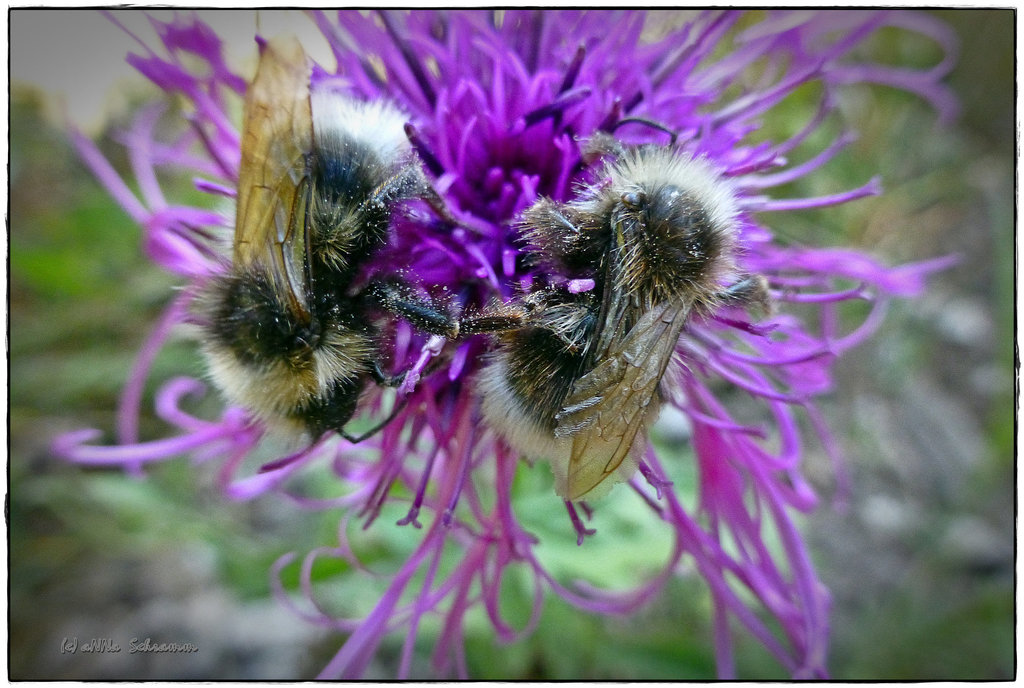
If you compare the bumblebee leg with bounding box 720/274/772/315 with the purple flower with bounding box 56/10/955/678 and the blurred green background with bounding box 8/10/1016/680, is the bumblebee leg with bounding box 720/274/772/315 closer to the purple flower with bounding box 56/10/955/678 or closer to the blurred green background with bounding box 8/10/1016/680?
the purple flower with bounding box 56/10/955/678

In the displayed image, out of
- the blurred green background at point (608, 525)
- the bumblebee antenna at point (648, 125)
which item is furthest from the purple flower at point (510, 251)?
the blurred green background at point (608, 525)

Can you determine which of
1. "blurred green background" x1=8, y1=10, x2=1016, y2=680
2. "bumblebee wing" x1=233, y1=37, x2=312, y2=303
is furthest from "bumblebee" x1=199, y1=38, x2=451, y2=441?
"blurred green background" x1=8, y1=10, x2=1016, y2=680

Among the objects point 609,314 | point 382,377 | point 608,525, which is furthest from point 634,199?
point 608,525

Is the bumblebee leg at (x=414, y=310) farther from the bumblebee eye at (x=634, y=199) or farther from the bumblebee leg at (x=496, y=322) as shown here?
the bumblebee eye at (x=634, y=199)

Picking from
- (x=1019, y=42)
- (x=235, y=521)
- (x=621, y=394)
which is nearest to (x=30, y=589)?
(x=235, y=521)

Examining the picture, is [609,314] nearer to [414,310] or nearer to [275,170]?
[414,310]

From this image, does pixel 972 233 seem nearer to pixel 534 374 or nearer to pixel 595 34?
pixel 595 34
